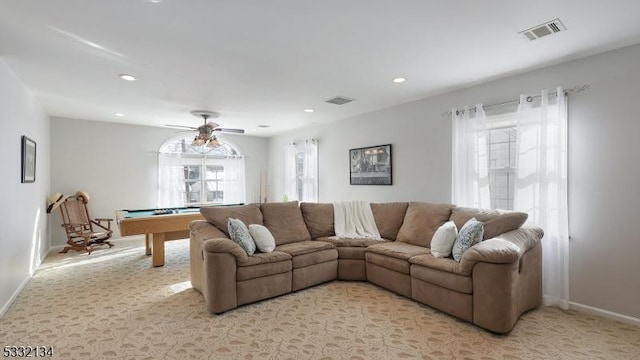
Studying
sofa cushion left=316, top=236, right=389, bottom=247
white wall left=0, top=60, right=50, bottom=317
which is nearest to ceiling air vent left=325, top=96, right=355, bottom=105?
sofa cushion left=316, top=236, right=389, bottom=247

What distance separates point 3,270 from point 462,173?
17.0ft

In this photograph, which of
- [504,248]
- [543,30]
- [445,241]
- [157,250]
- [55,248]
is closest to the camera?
[543,30]

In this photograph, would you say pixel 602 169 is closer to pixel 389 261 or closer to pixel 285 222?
pixel 389 261

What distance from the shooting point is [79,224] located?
18.5ft

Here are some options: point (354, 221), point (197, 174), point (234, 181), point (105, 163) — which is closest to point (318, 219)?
point (354, 221)

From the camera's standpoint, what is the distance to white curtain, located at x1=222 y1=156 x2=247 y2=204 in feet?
26.3

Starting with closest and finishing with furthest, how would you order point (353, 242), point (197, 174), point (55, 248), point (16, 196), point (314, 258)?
point (16, 196) → point (314, 258) → point (353, 242) → point (55, 248) → point (197, 174)

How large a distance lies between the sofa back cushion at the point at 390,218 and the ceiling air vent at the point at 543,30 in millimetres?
2458

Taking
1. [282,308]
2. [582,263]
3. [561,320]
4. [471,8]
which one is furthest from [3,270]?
[582,263]

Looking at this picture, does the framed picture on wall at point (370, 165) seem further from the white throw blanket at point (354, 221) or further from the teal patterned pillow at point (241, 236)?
the teal patterned pillow at point (241, 236)

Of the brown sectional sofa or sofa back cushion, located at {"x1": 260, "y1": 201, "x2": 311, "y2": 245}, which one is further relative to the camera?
sofa back cushion, located at {"x1": 260, "y1": 201, "x2": 311, "y2": 245}

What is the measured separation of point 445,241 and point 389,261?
2.23 feet

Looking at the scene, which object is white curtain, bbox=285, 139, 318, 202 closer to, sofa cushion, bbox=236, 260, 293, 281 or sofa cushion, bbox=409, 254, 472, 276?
sofa cushion, bbox=236, 260, 293, 281

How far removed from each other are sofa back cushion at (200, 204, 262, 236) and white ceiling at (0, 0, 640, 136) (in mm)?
1580
